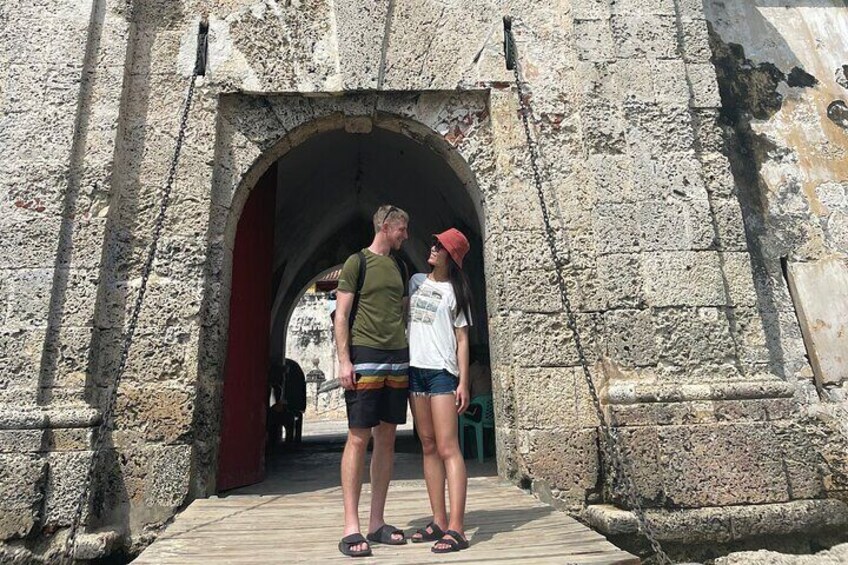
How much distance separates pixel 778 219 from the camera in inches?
174

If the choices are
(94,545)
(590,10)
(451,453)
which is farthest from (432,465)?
(590,10)

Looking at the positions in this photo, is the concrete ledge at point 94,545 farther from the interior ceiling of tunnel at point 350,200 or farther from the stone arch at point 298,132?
the interior ceiling of tunnel at point 350,200

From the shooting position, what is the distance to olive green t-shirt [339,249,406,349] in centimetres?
272

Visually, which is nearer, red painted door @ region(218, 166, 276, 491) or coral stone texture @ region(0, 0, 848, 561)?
coral stone texture @ region(0, 0, 848, 561)

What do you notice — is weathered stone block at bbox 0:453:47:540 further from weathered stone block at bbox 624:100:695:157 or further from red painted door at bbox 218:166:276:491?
weathered stone block at bbox 624:100:695:157

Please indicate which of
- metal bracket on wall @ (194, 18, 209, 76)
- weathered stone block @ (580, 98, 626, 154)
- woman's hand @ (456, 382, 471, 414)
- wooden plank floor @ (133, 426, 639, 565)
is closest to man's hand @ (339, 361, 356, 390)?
woman's hand @ (456, 382, 471, 414)

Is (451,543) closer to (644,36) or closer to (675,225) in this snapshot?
(675,225)

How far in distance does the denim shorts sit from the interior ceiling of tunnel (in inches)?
115

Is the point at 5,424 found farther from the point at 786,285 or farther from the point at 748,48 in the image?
the point at 748,48

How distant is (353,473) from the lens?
8.58ft

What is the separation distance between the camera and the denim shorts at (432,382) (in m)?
2.71

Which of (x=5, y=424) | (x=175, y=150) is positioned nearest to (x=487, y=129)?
(x=175, y=150)

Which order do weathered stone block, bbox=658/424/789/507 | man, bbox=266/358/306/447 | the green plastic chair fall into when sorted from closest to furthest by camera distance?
1. weathered stone block, bbox=658/424/789/507
2. the green plastic chair
3. man, bbox=266/358/306/447

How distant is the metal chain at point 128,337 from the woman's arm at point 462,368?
7.07 ft
